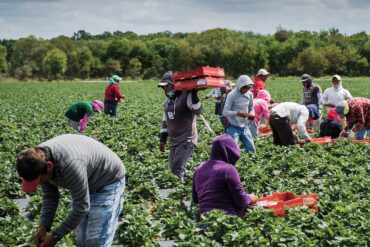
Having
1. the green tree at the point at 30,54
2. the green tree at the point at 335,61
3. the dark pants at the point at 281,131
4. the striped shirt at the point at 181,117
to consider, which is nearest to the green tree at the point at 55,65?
the green tree at the point at 30,54

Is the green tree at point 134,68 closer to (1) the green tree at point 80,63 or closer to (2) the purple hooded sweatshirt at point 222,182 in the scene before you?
(1) the green tree at point 80,63

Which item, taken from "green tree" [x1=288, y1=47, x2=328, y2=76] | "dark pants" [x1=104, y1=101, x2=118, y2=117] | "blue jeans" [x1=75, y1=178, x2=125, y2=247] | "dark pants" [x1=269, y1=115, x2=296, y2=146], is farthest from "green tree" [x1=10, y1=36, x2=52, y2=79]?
"blue jeans" [x1=75, y1=178, x2=125, y2=247]

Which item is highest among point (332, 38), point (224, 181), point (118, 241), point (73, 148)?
point (332, 38)

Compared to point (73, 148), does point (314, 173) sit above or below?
A: below

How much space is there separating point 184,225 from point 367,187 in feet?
9.93

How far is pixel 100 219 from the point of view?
4.58 meters

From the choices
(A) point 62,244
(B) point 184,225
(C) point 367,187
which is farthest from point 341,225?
(A) point 62,244

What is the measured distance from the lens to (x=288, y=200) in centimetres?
700

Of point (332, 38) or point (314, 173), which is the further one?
point (332, 38)

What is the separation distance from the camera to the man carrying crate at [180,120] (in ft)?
25.8

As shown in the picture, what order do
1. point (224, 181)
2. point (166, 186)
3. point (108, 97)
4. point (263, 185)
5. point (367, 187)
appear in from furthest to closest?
point (108, 97)
point (166, 186)
point (263, 185)
point (367, 187)
point (224, 181)

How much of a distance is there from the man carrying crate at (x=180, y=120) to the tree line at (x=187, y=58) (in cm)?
7711

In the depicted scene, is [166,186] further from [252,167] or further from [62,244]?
[62,244]

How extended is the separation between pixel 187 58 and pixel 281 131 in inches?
3363
